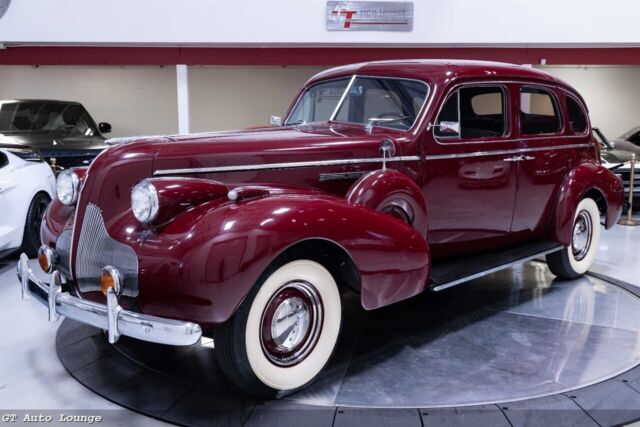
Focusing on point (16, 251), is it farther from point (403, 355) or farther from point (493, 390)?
point (493, 390)

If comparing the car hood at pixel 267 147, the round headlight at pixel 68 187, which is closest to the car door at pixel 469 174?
the car hood at pixel 267 147

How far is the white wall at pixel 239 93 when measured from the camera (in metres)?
14.5

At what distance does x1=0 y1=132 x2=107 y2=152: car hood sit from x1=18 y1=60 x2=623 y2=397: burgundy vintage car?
438 centimetres

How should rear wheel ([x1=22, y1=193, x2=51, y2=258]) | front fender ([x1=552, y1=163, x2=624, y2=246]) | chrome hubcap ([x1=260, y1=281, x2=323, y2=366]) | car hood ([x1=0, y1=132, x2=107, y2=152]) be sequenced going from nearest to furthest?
1. chrome hubcap ([x1=260, y1=281, x2=323, y2=366])
2. front fender ([x1=552, y1=163, x2=624, y2=246])
3. rear wheel ([x1=22, y1=193, x2=51, y2=258])
4. car hood ([x1=0, y1=132, x2=107, y2=152])

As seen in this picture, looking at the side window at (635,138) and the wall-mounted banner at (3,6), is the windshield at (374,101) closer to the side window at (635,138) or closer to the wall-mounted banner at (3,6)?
the side window at (635,138)

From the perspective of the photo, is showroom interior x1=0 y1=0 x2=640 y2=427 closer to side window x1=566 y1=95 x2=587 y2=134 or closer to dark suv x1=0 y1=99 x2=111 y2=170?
side window x1=566 y1=95 x2=587 y2=134

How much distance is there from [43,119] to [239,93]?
6.40 m

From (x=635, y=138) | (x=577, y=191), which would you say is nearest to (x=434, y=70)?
(x=577, y=191)

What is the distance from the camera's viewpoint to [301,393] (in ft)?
10.3

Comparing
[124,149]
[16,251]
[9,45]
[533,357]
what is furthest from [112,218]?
[9,45]

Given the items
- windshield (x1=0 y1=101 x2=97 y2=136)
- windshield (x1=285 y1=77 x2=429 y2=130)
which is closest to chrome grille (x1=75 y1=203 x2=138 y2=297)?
windshield (x1=285 y1=77 x2=429 y2=130)

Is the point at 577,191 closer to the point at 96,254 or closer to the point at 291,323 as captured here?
the point at 291,323

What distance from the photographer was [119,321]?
2723 millimetres

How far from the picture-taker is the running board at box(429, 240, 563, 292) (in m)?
3.86
